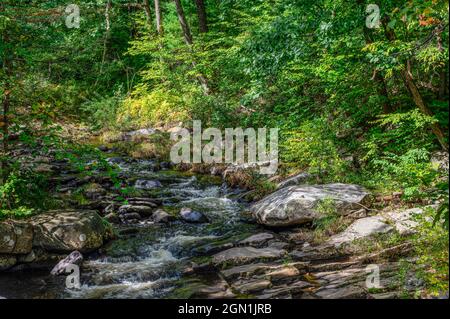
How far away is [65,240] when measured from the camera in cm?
699

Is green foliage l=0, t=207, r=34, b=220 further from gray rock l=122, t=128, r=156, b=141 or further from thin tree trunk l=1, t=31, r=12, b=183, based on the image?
gray rock l=122, t=128, r=156, b=141

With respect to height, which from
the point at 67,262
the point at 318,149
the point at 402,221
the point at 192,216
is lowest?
the point at 67,262

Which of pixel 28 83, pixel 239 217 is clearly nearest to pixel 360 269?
pixel 239 217

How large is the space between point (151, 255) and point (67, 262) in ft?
4.55

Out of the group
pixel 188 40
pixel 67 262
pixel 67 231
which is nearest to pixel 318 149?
pixel 67 231

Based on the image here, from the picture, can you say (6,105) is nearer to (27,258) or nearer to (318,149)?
(27,258)

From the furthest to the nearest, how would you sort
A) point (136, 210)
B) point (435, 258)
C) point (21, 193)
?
point (136, 210)
point (21, 193)
point (435, 258)

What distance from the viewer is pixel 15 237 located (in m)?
6.61

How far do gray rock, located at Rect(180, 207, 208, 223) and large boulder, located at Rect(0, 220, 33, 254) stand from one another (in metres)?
3.13

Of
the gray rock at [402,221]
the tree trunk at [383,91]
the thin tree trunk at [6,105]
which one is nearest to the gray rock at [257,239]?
the gray rock at [402,221]

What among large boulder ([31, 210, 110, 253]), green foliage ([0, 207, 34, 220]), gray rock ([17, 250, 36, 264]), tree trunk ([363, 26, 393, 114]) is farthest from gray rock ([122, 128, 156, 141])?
gray rock ([17, 250, 36, 264])
